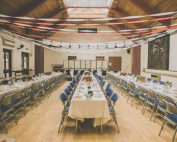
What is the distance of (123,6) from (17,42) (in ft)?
22.4

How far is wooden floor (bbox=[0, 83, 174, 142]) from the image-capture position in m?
4.33

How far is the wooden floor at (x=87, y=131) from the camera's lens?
14.2ft

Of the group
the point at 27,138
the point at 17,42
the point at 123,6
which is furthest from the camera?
the point at 17,42

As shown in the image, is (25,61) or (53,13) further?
(25,61)

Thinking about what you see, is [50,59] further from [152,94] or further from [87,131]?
[87,131]

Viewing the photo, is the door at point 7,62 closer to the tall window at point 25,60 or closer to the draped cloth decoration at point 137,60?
the tall window at point 25,60

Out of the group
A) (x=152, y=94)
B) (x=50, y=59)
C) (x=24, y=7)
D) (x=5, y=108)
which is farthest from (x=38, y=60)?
(x=152, y=94)

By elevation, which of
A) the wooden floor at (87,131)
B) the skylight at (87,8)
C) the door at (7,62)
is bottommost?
the wooden floor at (87,131)

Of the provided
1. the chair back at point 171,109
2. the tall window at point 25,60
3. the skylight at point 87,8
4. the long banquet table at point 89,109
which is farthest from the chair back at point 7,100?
the tall window at point 25,60

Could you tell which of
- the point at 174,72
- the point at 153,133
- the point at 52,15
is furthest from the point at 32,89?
the point at 52,15

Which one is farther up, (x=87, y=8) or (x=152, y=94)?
(x=87, y=8)

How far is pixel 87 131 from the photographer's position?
4.76 m

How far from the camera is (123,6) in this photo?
12445mm

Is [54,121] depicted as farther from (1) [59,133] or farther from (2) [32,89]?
(2) [32,89]
